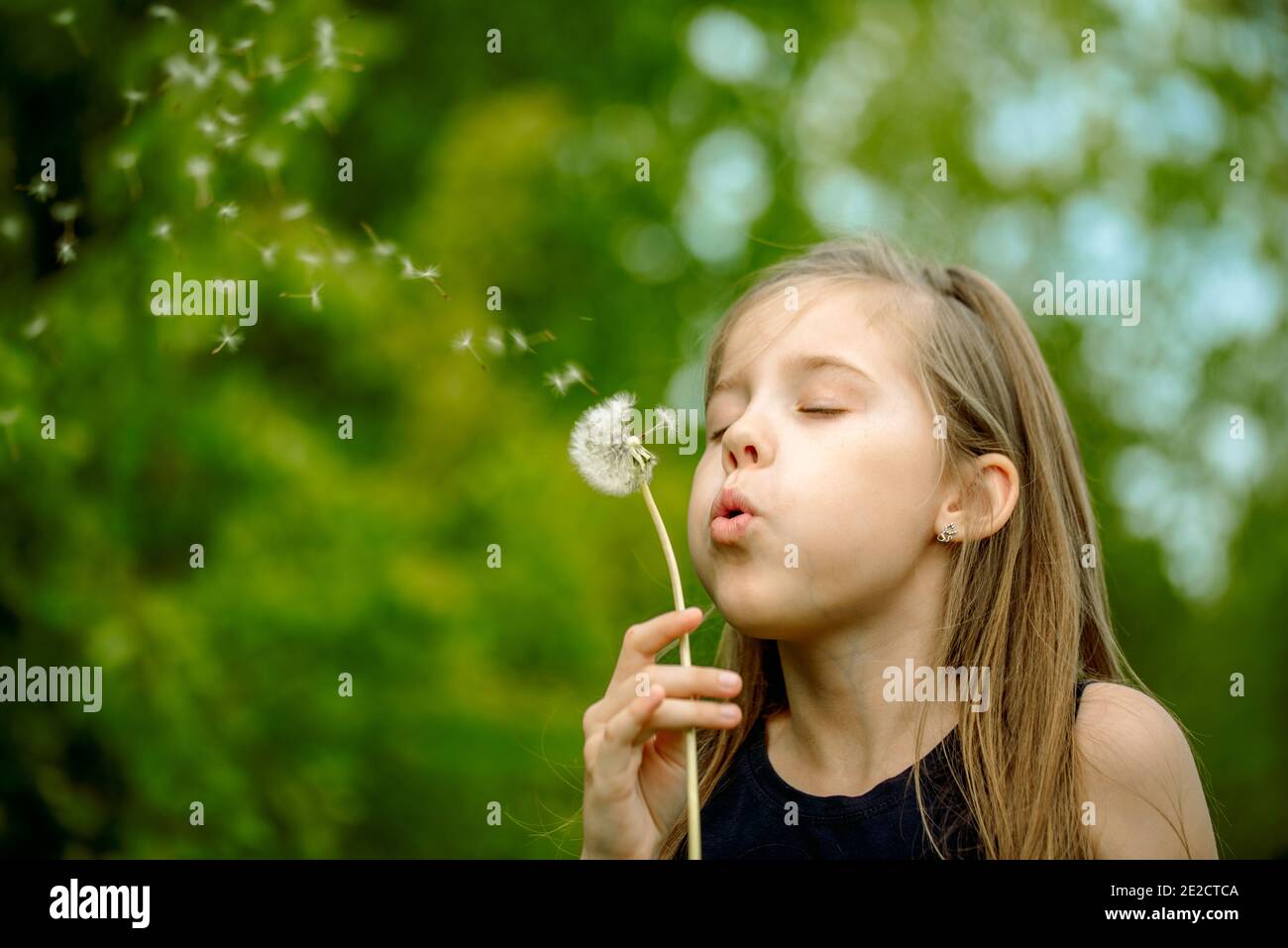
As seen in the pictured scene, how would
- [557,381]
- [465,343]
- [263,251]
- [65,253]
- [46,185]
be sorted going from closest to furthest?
[557,381] < [465,343] < [65,253] < [263,251] < [46,185]

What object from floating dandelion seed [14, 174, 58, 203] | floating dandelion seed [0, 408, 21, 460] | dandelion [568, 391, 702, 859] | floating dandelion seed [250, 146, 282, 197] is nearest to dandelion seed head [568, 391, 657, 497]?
dandelion [568, 391, 702, 859]

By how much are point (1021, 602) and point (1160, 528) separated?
2538mm

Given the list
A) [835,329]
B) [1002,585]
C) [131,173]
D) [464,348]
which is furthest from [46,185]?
[1002,585]

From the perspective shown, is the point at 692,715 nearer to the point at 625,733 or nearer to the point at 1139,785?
the point at 625,733

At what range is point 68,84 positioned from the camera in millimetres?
2938

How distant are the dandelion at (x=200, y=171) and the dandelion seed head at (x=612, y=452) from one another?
1.45 m

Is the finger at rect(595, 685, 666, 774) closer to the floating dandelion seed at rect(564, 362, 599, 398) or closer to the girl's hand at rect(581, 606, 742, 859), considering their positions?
the girl's hand at rect(581, 606, 742, 859)

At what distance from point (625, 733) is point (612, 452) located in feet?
1.11

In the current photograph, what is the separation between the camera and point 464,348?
3.08 meters

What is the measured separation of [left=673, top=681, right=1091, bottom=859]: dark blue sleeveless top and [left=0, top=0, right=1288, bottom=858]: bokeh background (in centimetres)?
77

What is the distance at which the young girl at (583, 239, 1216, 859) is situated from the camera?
55.3 inches

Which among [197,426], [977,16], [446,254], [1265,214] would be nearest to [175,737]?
[197,426]

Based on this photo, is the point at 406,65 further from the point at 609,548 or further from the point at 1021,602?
the point at 1021,602

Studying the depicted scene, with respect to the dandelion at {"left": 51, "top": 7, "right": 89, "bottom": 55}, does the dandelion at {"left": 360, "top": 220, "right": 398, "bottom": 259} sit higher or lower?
lower
